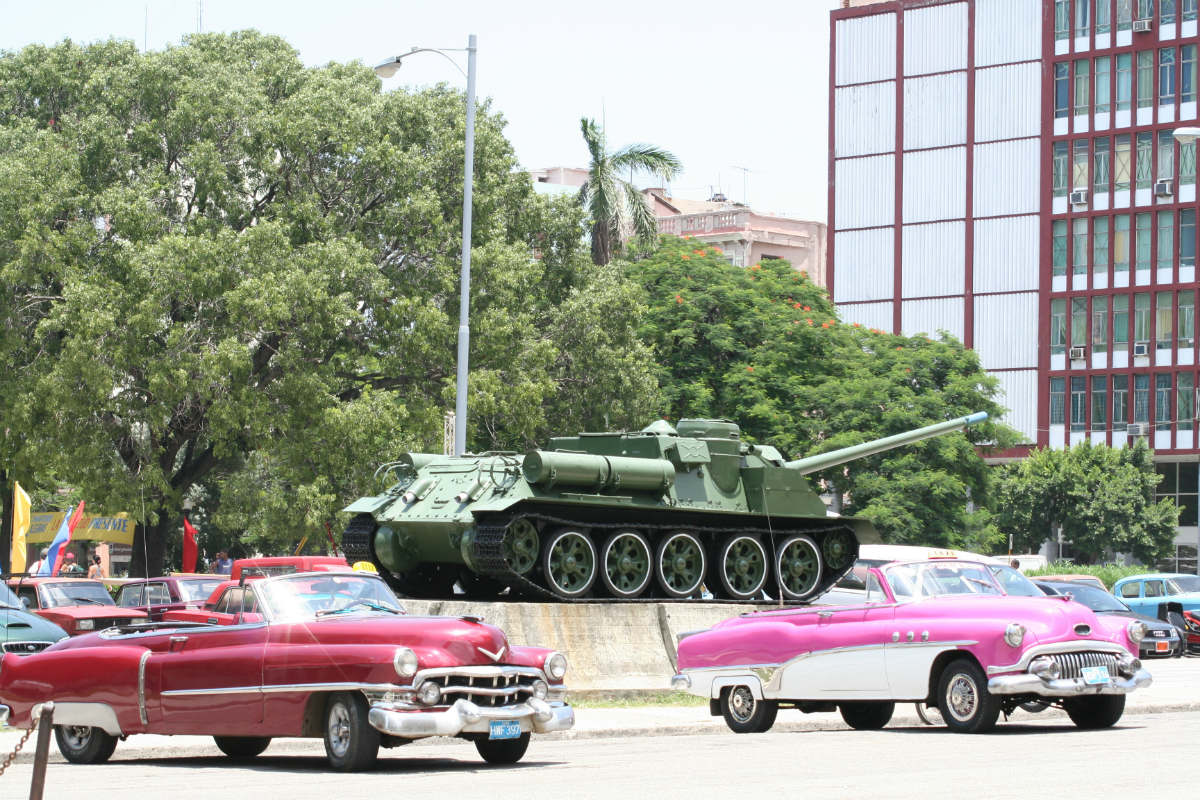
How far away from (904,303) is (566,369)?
37.2m

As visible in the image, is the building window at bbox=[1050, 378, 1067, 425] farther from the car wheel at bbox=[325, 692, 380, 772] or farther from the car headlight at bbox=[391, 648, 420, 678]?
the car headlight at bbox=[391, 648, 420, 678]

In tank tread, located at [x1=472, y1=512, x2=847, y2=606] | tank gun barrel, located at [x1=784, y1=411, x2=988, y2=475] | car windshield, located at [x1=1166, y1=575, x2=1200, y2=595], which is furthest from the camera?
car windshield, located at [x1=1166, y1=575, x2=1200, y2=595]

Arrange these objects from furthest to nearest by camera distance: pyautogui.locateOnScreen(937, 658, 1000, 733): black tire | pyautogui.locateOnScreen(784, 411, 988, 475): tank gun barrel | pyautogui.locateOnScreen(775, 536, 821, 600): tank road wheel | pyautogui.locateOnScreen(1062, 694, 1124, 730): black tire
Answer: pyautogui.locateOnScreen(784, 411, 988, 475): tank gun barrel
pyautogui.locateOnScreen(775, 536, 821, 600): tank road wheel
pyautogui.locateOnScreen(1062, 694, 1124, 730): black tire
pyautogui.locateOnScreen(937, 658, 1000, 733): black tire

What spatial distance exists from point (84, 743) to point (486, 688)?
3.49 metres

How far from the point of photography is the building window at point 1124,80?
230ft

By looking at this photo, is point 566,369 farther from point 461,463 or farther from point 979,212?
point 979,212

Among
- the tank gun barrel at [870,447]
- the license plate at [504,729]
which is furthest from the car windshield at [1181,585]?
the license plate at [504,729]

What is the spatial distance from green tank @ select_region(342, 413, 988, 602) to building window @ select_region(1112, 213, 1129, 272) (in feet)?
161

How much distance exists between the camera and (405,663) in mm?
11953

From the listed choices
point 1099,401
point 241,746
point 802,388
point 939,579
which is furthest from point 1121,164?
point 241,746

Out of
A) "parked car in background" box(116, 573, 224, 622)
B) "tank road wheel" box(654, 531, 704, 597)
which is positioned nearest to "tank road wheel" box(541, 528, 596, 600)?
"tank road wheel" box(654, 531, 704, 597)

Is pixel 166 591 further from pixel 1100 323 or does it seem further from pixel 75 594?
pixel 1100 323

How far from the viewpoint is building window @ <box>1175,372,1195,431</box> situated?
6894cm

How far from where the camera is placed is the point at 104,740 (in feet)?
44.7
